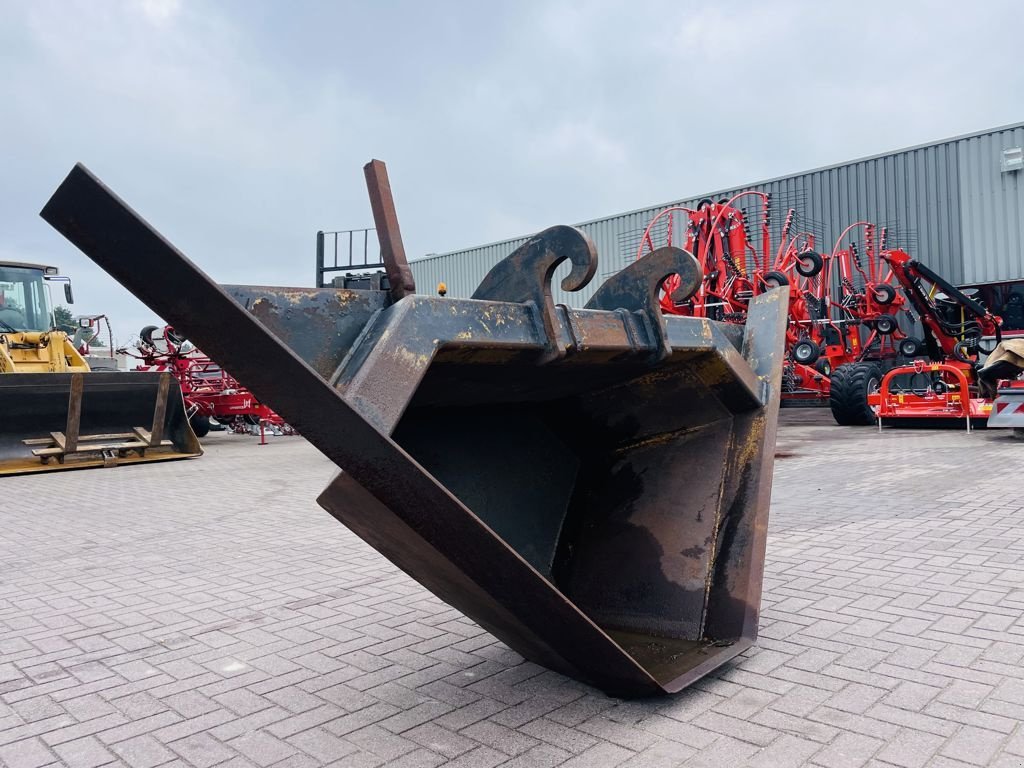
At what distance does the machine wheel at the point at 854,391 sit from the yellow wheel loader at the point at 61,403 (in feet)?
28.2

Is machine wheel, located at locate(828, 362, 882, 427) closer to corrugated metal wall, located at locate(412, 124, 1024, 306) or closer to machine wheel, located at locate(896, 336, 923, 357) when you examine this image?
machine wheel, located at locate(896, 336, 923, 357)

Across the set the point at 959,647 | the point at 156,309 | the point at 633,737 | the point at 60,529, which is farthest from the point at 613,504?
the point at 60,529

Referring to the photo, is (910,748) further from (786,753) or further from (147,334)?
(147,334)

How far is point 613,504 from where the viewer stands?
295 centimetres

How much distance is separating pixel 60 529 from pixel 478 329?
4.71 meters

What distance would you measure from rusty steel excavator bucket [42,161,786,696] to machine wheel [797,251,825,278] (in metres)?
9.58

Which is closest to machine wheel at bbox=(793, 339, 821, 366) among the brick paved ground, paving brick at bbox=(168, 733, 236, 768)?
the brick paved ground

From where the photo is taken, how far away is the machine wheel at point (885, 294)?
1237cm

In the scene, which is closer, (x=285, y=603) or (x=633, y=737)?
(x=633, y=737)

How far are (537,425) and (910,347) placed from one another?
35.1 feet

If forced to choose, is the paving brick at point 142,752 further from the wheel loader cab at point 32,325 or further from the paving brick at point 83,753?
the wheel loader cab at point 32,325

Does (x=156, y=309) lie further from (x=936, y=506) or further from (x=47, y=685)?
(x=936, y=506)

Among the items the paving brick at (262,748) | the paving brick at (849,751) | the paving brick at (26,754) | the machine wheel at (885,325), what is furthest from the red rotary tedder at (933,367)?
the paving brick at (26,754)

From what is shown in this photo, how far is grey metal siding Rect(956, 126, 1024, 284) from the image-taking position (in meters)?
14.4
